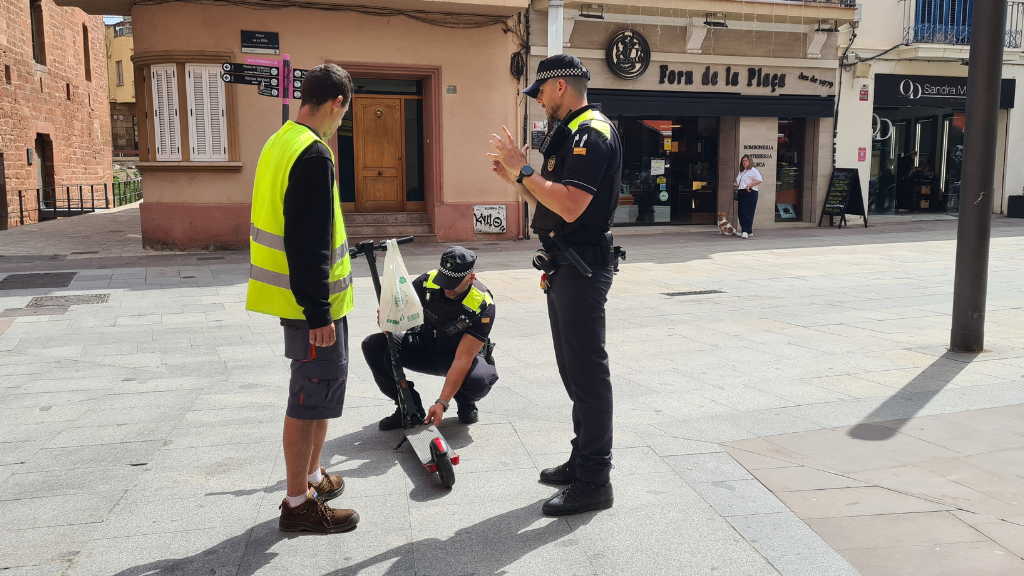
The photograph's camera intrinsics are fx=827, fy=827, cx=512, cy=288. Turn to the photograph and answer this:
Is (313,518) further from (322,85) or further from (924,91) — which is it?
(924,91)

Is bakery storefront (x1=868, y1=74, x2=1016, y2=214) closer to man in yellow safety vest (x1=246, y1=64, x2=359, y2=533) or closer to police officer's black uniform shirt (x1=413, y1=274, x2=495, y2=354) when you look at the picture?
police officer's black uniform shirt (x1=413, y1=274, x2=495, y2=354)

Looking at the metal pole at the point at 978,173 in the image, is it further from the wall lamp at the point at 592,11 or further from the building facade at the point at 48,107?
the building facade at the point at 48,107

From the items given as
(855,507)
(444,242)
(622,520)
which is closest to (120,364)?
(622,520)

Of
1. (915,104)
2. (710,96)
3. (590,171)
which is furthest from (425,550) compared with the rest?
(915,104)

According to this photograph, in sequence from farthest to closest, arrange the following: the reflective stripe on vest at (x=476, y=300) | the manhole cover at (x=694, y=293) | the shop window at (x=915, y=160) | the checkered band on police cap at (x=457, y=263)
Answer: the shop window at (x=915, y=160) → the manhole cover at (x=694, y=293) → the reflective stripe on vest at (x=476, y=300) → the checkered band on police cap at (x=457, y=263)

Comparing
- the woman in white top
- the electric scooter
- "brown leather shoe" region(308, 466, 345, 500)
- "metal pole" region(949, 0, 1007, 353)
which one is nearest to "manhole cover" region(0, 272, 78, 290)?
the electric scooter

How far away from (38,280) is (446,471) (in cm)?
908

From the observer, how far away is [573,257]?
133 inches

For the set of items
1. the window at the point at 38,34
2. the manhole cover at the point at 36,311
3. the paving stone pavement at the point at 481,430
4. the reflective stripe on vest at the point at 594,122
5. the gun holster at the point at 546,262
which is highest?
the window at the point at 38,34

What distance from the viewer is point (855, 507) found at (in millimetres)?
3477

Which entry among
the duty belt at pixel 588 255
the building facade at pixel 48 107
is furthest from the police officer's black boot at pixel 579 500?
the building facade at pixel 48 107

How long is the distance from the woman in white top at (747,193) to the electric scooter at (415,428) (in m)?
13.4

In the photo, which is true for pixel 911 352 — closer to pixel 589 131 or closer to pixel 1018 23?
pixel 589 131

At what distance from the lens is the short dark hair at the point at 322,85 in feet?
10.4
